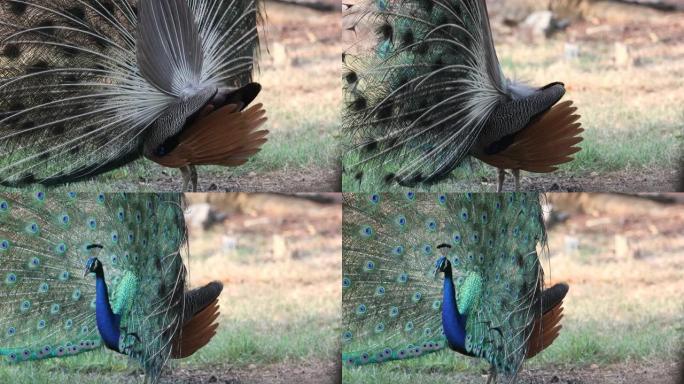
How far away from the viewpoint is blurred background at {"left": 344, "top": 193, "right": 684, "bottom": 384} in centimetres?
599

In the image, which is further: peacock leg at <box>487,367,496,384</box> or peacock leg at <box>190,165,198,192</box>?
peacock leg at <box>190,165,198,192</box>

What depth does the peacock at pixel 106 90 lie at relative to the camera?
5.05 meters

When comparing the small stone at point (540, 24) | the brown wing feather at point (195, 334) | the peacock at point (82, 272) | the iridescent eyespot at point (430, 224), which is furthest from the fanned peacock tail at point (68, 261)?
the small stone at point (540, 24)

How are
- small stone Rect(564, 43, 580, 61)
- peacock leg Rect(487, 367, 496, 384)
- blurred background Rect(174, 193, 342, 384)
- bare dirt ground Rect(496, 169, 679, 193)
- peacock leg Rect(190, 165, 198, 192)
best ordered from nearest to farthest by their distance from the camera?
peacock leg Rect(487, 367, 496, 384)
peacock leg Rect(190, 165, 198, 192)
bare dirt ground Rect(496, 169, 679, 193)
blurred background Rect(174, 193, 342, 384)
small stone Rect(564, 43, 580, 61)

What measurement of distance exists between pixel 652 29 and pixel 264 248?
2652mm

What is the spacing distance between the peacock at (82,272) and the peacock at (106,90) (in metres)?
0.22

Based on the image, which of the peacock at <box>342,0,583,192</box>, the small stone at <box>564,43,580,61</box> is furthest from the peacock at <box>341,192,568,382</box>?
the small stone at <box>564,43,580,61</box>

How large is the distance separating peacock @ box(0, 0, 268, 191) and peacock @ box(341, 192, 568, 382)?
885mm

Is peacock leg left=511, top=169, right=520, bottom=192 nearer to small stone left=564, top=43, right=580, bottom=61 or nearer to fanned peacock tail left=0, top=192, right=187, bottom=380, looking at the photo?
small stone left=564, top=43, right=580, bottom=61

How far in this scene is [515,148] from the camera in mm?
5148

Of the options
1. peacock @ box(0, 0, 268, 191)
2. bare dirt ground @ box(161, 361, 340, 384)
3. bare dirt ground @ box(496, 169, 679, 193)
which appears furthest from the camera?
bare dirt ground @ box(161, 361, 340, 384)

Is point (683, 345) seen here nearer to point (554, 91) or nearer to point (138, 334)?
point (554, 91)

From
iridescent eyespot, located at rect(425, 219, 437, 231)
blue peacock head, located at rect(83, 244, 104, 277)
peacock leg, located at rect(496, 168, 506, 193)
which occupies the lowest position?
blue peacock head, located at rect(83, 244, 104, 277)

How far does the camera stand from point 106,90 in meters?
5.09
